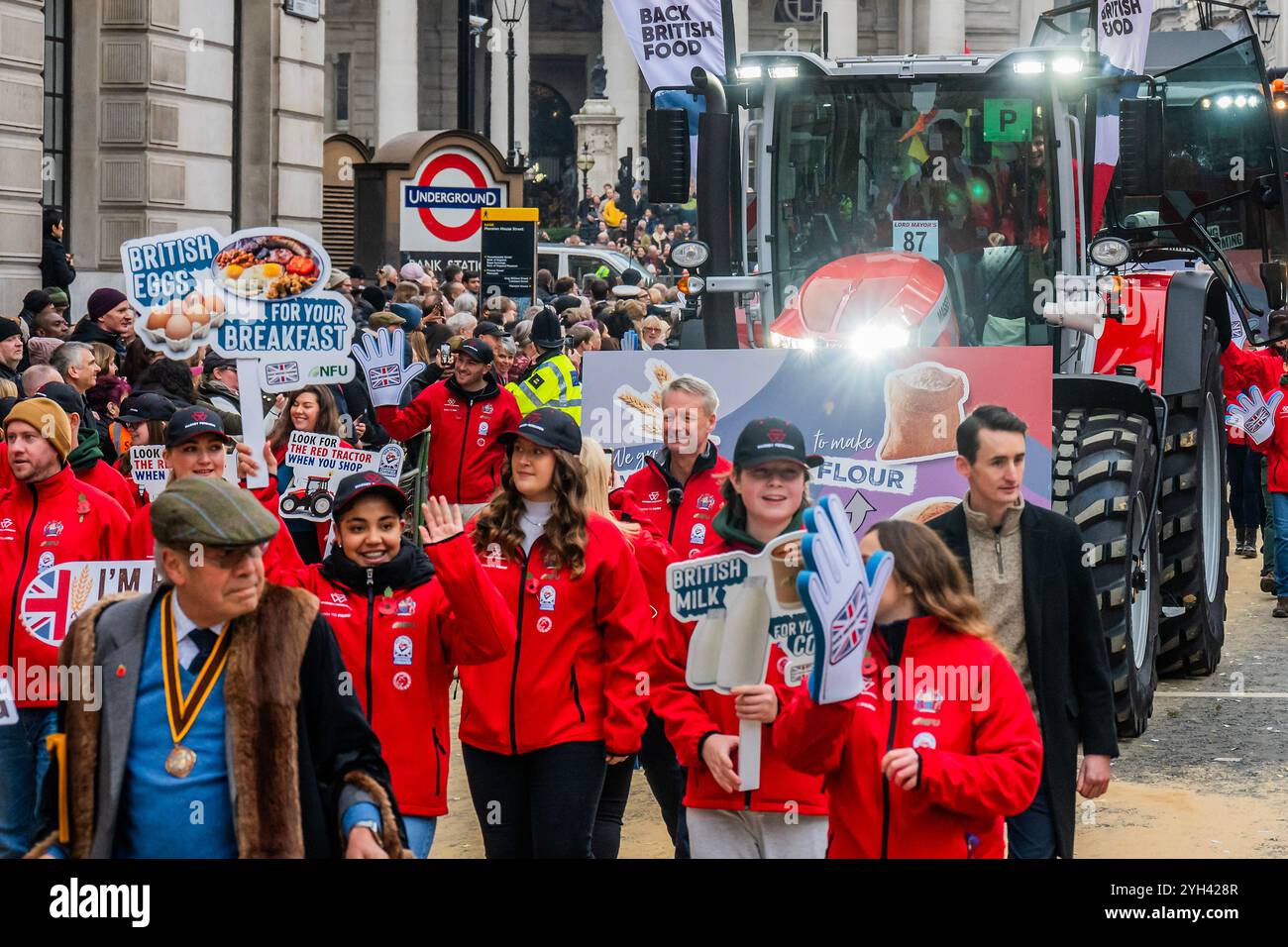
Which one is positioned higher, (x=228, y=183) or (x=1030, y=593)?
(x=228, y=183)

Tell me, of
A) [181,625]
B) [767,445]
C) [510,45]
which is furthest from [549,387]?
[510,45]

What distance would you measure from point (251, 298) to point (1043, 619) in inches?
132

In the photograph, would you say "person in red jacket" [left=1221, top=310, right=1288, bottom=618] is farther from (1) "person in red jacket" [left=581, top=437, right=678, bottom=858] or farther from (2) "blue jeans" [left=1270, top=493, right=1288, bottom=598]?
(1) "person in red jacket" [left=581, top=437, right=678, bottom=858]

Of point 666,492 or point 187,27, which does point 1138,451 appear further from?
point 187,27

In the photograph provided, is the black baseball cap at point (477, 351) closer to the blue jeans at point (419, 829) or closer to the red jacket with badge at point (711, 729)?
the blue jeans at point (419, 829)

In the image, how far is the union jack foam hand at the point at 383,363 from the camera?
10.6 meters

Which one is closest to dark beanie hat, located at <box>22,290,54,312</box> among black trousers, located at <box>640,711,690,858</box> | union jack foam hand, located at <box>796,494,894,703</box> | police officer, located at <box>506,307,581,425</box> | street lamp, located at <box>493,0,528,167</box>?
police officer, located at <box>506,307,581,425</box>

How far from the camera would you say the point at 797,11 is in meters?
78.0

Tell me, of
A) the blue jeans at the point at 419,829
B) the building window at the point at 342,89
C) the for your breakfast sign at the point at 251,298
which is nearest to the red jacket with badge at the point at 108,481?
the for your breakfast sign at the point at 251,298

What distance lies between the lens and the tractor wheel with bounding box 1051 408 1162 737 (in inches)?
372

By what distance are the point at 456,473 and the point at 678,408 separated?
13.0ft

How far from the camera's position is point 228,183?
64.8ft

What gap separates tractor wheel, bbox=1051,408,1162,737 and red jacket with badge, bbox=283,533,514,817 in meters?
3.82
